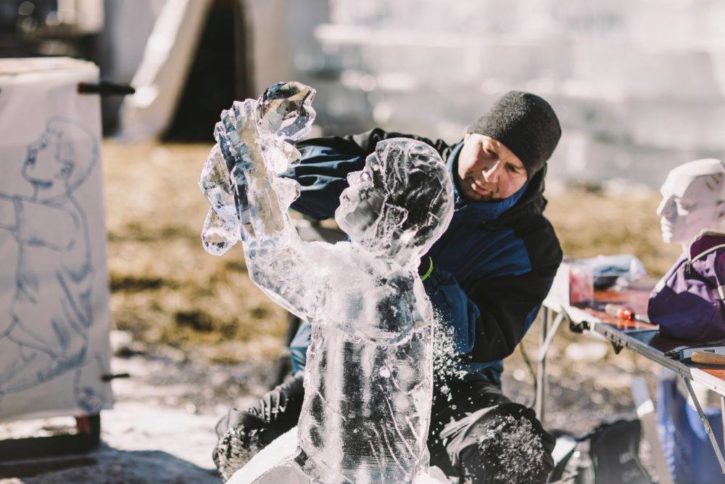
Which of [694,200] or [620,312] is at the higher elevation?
[694,200]

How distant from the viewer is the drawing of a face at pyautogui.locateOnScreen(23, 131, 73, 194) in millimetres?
3555

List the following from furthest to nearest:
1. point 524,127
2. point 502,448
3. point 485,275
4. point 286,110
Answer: point 485,275
point 524,127
point 502,448
point 286,110

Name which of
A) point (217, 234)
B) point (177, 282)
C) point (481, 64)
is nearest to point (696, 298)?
point (217, 234)

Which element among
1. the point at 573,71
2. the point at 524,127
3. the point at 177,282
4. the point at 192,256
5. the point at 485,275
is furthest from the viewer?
the point at 573,71

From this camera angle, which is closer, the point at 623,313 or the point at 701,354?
the point at 701,354

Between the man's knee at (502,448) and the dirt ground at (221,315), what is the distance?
103 centimetres

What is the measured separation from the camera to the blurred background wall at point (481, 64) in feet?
29.8

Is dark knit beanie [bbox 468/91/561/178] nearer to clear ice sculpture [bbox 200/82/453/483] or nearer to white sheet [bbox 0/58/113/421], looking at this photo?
clear ice sculpture [bbox 200/82/453/483]

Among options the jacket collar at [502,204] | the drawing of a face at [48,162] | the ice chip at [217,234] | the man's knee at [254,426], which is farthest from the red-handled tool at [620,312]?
the drawing of a face at [48,162]

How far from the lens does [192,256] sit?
711cm

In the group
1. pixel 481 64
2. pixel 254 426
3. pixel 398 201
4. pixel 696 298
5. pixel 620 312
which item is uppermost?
pixel 398 201

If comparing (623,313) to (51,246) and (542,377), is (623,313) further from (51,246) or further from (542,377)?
(51,246)

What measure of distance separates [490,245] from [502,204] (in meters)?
0.15

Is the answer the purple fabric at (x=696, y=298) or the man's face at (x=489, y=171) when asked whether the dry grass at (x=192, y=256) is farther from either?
the purple fabric at (x=696, y=298)
